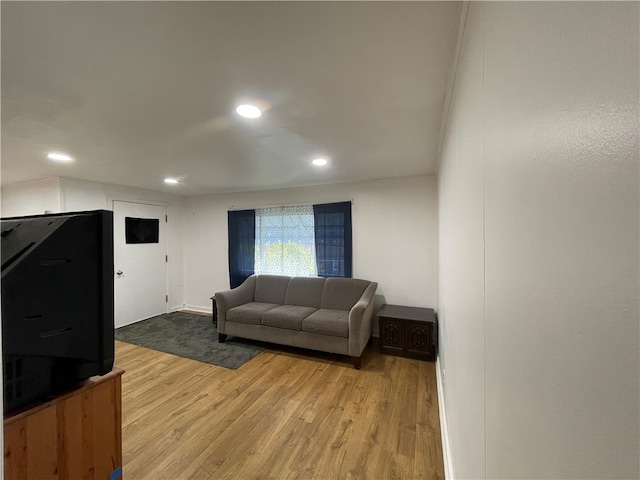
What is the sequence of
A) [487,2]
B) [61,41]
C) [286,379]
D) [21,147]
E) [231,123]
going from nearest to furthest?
[487,2] < [61,41] < [231,123] < [21,147] < [286,379]

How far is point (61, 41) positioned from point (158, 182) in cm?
305

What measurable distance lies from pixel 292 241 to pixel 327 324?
1634 millimetres

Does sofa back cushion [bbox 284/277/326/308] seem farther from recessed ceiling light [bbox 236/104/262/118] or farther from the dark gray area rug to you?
recessed ceiling light [bbox 236/104/262/118]

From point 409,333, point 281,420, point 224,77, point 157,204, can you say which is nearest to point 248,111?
point 224,77

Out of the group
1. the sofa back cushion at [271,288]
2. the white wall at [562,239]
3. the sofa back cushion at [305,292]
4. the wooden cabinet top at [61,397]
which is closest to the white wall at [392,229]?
the sofa back cushion at [305,292]

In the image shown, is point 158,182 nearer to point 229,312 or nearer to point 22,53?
point 229,312

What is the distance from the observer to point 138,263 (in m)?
4.39

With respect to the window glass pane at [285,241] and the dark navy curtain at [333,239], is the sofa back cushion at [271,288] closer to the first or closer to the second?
the window glass pane at [285,241]

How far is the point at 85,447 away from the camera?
1021 millimetres

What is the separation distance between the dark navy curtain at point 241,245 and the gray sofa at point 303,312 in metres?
0.41

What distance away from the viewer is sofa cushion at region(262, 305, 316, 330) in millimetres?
3146

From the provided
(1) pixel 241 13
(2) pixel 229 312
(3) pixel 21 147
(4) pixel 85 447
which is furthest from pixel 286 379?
(3) pixel 21 147

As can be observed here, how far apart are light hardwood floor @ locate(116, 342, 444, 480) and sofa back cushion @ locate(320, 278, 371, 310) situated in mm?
725

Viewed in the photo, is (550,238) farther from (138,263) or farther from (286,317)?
(138,263)
